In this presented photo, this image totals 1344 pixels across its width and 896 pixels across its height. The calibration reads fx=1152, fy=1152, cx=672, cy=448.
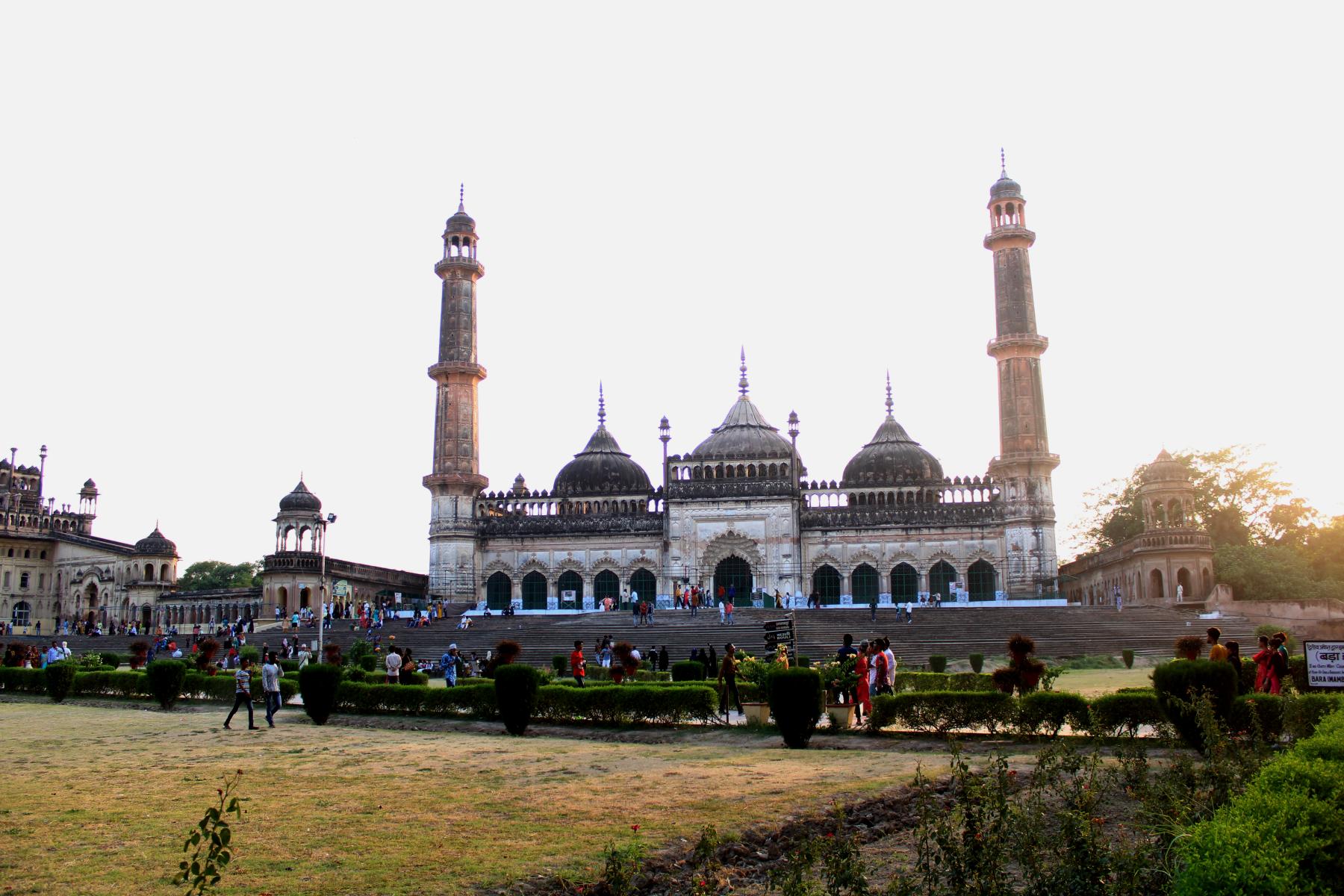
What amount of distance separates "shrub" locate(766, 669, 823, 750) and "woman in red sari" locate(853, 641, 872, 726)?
1932 millimetres

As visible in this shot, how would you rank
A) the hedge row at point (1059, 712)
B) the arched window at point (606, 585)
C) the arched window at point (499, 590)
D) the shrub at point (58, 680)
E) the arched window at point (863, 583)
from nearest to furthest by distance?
the hedge row at point (1059, 712), the shrub at point (58, 680), the arched window at point (863, 583), the arched window at point (606, 585), the arched window at point (499, 590)

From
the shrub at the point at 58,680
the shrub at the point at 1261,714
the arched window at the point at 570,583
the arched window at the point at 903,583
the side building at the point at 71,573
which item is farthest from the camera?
the side building at the point at 71,573

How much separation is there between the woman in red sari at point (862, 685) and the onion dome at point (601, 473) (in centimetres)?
3433

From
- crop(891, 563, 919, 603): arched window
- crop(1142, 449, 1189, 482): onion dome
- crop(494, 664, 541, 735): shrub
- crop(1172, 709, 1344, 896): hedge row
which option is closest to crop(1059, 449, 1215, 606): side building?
crop(1142, 449, 1189, 482): onion dome

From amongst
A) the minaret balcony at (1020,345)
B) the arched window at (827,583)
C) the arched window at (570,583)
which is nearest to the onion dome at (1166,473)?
the minaret balcony at (1020,345)

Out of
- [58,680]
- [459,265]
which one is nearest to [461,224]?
[459,265]

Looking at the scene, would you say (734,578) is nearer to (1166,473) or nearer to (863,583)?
(863,583)

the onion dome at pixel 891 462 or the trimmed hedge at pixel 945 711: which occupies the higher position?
the onion dome at pixel 891 462

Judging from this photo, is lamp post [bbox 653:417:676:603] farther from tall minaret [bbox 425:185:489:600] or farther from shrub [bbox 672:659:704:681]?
shrub [bbox 672:659:704:681]

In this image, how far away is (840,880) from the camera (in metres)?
5.82

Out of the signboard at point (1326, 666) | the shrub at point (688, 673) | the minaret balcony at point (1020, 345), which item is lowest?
the shrub at point (688, 673)

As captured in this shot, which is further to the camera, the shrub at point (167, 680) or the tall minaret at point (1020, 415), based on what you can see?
the tall minaret at point (1020, 415)

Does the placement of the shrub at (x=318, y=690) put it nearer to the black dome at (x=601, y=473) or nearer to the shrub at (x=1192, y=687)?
the shrub at (x=1192, y=687)

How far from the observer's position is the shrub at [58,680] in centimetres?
2336
